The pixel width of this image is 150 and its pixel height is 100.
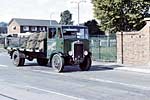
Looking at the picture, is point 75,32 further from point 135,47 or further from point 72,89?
point 72,89

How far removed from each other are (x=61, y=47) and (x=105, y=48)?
738 cm

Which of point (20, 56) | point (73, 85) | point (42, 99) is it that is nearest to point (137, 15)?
point (20, 56)

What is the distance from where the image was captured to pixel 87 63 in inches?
826

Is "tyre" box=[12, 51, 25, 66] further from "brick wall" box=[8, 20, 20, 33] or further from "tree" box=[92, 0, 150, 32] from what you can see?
"brick wall" box=[8, 20, 20, 33]

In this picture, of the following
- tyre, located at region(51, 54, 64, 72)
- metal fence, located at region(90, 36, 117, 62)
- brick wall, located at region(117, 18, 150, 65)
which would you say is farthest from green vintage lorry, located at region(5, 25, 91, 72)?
metal fence, located at region(90, 36, 117, 62)

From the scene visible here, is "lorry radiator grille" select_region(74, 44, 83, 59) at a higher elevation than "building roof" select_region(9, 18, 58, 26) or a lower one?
lower

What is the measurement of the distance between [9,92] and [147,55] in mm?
Answer: 12617

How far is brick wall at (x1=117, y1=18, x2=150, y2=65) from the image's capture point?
23.2m

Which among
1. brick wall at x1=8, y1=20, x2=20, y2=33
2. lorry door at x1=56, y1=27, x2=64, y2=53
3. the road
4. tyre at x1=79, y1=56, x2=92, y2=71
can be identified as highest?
brick wall at x1=8, y1=20, x2=20, y2=33

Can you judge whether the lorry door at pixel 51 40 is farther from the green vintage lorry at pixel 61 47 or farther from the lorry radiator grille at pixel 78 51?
the lorry radiator grille at pixel 78 51

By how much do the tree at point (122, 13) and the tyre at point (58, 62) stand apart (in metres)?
23.4

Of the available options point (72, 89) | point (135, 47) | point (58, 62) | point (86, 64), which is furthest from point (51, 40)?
point (72, 89)

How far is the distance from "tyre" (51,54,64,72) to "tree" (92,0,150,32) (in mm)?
23389

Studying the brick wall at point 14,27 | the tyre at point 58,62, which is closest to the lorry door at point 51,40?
the tyre at point 58,62
